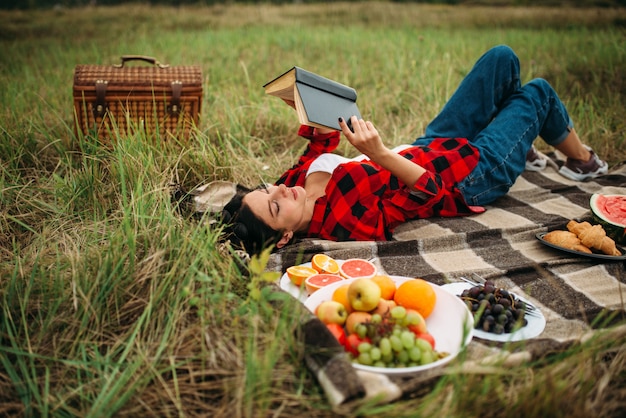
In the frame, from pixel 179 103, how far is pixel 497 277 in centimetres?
268

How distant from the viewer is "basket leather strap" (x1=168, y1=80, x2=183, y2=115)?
3.88 m

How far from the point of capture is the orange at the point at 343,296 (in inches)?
85.4

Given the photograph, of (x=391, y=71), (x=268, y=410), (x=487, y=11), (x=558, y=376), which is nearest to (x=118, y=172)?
(x=268, y=410)

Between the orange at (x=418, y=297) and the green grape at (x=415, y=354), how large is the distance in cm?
29

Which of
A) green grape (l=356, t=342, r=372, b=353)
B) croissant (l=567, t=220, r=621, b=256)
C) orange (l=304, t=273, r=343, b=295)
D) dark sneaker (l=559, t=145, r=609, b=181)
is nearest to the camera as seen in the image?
green grape (l=356, t=342, r=372, b=353)

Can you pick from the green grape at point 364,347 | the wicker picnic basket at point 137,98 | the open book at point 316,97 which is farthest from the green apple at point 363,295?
the wicker picnic basket at point 137,98

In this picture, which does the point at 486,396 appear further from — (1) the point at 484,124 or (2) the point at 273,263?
(1) the point at 484,124

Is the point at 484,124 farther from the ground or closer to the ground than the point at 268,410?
farther from the ground

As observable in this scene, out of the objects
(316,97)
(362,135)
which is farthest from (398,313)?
(316,97)

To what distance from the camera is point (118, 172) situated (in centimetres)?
315

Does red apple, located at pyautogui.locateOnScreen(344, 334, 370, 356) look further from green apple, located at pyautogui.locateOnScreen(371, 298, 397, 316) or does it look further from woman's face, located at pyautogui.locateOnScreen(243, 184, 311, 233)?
woman's face, located at pyautogui.locateOnScreen(243, 184, 311, 233)

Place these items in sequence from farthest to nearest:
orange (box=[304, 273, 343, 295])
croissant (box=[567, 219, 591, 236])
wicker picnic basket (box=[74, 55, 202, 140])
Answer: wicker picnic basket (box=[74, 55, 202, 140])
croissant (box=[567, 219, 591, 236])
orange (box=[304, 273, 343, 295])

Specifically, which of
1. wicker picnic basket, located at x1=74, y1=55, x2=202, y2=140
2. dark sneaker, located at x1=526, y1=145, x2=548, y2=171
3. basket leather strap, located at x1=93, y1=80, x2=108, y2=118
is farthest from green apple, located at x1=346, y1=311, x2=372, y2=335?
dark sneaker, located at x1=526, y1=145, x2=548, y2=171

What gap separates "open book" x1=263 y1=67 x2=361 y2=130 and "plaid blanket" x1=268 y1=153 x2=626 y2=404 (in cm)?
73
